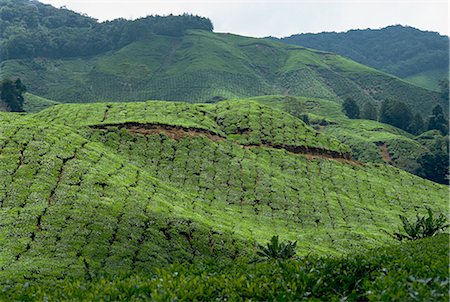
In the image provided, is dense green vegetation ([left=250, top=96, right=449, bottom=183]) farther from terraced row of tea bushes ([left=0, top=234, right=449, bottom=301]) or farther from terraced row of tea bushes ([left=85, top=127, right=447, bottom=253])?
terraced row of tea bushes ([left=0, top=234, right=449, bottom=301])

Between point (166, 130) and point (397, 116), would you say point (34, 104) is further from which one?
point (397, 116)

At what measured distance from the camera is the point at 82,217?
35.0 m

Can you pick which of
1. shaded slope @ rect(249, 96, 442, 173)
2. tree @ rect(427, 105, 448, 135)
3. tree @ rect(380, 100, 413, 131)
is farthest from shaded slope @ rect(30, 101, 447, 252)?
tree @ rect(427, 105, 448, 135)

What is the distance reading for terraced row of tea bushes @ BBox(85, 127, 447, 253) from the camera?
159 feet

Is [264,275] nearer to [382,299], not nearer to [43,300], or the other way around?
[382,299]

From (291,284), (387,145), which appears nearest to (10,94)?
(387,145)

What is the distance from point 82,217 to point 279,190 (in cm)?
2943

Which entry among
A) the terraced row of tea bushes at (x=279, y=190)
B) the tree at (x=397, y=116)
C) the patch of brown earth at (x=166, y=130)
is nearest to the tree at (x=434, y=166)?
the terraced row of tea bushes at (x=279, y=190)

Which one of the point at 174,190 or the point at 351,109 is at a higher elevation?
the point at 351,109

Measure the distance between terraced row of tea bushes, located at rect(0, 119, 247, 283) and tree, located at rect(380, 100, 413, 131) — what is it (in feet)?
477

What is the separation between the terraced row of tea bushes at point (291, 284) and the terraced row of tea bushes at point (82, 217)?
13.0m

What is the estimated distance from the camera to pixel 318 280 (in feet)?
44.7

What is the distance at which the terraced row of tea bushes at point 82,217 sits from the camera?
100ft

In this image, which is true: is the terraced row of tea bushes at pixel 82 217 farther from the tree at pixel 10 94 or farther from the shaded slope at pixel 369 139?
the tree at pixel 10 94
